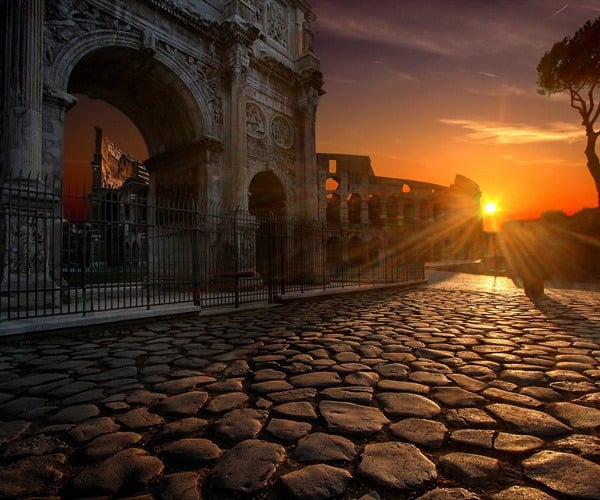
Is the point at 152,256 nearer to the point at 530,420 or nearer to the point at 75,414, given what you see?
the point at 75,414

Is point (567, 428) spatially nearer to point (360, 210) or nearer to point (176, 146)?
point (176, 146)

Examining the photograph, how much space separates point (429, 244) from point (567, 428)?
131 feet

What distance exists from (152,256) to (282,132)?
23.8ft

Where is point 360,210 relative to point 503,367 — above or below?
above

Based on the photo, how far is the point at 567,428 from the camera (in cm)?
188

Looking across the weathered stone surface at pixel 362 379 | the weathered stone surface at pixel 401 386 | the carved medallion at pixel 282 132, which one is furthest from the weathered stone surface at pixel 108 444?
the carved medallion at pixel 282 132

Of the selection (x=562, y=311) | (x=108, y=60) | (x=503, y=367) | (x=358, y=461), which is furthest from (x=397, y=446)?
(x=108, y=60)

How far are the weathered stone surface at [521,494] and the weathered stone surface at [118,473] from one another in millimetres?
1437

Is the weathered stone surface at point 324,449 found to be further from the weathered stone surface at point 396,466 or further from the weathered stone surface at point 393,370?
the weathered stone surface at point 393,370

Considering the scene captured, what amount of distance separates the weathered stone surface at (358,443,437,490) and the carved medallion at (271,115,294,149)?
508 inches

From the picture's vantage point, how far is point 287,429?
76.0 inches

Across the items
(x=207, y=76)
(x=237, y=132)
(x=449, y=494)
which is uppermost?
(x=207, y=76)

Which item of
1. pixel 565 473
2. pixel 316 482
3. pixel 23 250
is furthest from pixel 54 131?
pixel 565 473

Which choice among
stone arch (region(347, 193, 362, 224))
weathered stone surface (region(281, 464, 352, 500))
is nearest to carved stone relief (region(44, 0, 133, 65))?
weathered stone surface (region(281, 464, 352, 500))
